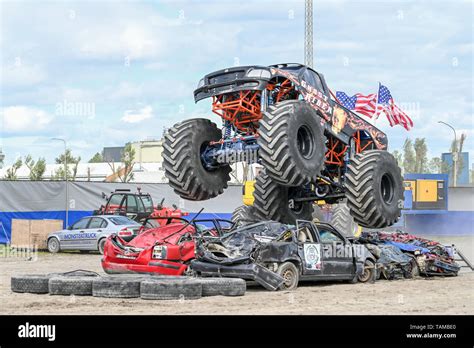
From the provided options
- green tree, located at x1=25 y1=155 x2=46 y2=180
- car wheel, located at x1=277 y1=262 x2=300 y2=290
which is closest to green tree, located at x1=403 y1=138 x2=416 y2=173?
green tree, located at x1=25 y1=155 x2=46 y2=180

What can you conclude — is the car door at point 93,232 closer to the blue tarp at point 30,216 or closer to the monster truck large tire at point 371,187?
the blue tarp at point 30,216

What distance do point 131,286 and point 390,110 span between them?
9716 millimetres

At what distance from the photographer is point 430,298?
1441 cm

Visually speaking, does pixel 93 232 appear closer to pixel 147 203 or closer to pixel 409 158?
pixel 147 203

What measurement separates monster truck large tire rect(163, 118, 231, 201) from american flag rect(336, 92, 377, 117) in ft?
10.5

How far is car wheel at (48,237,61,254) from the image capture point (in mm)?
27328

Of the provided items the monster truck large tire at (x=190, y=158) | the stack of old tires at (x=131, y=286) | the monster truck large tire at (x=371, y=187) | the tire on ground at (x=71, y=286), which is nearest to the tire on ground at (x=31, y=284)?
the stack of old tires at (x=131, y=286)

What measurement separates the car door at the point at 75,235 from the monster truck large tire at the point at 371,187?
442 inches

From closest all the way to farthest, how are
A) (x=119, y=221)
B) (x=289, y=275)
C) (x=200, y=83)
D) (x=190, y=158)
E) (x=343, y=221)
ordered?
(x=289, y=275), (x=200, y=83), (x=190, y=158), (x=343, y=221), (x=119, y=221)

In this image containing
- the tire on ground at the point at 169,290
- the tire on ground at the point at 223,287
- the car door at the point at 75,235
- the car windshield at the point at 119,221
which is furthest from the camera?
the car door at the point at 75,235

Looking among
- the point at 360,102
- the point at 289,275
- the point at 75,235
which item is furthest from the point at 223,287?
the point at 75,235

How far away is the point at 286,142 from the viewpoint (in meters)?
15.9

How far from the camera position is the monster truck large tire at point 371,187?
18.0 meters
